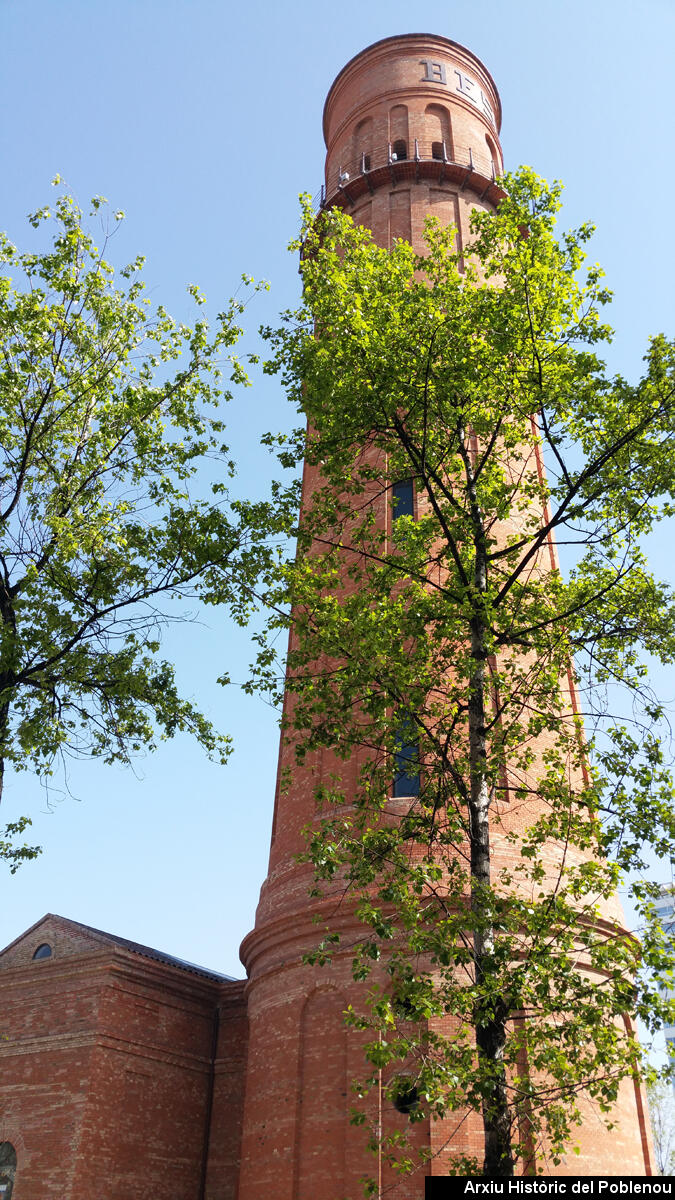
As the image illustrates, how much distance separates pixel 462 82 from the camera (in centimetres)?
2791

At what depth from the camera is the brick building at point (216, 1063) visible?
519 inches

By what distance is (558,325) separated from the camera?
10195 mm

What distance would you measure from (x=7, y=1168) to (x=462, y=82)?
97.7 ft

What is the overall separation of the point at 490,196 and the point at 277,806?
16.5 m

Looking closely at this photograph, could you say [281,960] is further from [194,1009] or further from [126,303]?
[126,303]

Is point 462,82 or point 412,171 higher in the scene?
point 462,82

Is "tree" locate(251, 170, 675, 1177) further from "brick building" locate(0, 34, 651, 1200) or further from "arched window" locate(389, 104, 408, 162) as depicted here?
"arched window" locate(389, 104, 408, 162)

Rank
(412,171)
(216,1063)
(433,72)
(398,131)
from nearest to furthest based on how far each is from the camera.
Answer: (216,1063)
(412,171)
(398,131)
(433,72)

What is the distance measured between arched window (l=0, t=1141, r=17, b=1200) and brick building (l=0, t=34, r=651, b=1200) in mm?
47

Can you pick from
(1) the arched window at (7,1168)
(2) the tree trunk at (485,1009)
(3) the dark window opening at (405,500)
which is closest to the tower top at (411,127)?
(3) the dark window opening at (405,500)

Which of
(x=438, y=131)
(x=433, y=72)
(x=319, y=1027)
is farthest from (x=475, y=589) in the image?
(x=433, y=72)

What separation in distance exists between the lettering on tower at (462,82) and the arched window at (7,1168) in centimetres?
2838

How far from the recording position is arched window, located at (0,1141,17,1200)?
16781 mm

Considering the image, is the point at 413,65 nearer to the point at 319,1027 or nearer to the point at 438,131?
the point at 438,131
